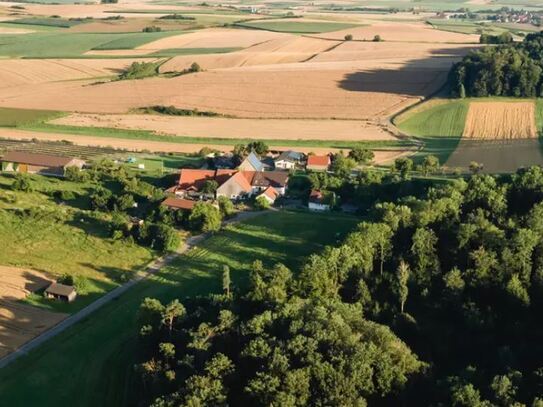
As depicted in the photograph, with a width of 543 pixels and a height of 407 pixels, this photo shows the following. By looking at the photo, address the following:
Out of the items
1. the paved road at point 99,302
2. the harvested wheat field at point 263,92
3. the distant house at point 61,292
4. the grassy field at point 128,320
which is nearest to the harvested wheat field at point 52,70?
the harvested wheat field at point 263,92

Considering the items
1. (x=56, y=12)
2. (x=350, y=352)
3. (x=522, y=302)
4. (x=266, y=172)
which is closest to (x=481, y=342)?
(x=522, y=302)

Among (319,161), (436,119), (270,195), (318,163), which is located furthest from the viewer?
(436,119)

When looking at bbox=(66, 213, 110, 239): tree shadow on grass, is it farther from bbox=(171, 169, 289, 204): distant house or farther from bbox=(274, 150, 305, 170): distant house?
bbox=(274, 150, 305, 170): distant house

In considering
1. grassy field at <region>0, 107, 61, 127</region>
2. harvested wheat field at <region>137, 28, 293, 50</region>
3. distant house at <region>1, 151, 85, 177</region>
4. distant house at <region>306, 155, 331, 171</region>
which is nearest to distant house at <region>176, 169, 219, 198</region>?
distant house at <region>306, 155, 331, 171</region>

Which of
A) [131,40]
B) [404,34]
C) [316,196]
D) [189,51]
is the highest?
[404,34]

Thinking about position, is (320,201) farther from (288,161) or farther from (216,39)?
(216,39)

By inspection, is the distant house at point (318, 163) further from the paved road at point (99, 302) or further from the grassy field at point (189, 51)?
the grassy field at point (189, 51)

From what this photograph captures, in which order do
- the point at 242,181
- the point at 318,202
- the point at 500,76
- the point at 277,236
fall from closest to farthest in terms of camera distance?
the point at 277,236 < the point at 318,202 < the point at 242,181 < the point at 500,76

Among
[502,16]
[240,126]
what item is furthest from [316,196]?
[502,16]
